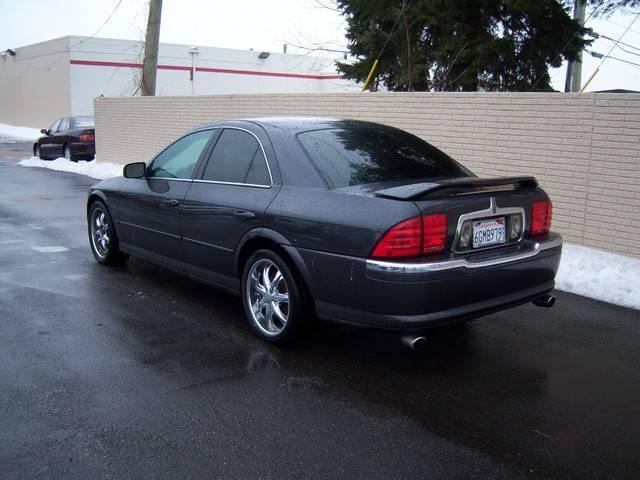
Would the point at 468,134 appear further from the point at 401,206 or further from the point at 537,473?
the point at 537,473

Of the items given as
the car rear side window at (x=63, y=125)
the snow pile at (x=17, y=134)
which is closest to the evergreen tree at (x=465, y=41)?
the car rear side window at (x=63, y=125)

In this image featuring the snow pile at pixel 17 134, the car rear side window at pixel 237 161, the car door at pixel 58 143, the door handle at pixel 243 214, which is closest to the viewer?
the door handle at pixel 243 214

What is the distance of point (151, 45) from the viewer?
18.7 m

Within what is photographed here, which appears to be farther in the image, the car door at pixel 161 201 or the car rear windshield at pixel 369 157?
the car door at pixel 161 201

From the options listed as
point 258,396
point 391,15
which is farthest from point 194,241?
point 391,15

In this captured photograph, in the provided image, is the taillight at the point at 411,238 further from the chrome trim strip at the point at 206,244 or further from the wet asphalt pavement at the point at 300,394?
the chrome trim strip at the point at 206,244

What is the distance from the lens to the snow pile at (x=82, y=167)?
17381 mm

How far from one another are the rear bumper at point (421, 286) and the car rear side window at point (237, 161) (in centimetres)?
93

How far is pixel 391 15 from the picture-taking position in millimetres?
13117

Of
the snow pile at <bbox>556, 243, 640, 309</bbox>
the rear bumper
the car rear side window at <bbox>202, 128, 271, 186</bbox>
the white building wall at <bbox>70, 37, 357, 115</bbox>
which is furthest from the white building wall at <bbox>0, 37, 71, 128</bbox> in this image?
the rear bumper

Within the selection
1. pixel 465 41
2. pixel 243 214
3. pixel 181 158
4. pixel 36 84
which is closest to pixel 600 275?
pixel 243 214

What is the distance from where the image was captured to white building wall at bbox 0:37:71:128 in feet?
119

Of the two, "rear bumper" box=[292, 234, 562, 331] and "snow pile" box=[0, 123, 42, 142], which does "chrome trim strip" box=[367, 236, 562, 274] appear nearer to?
"rear bumper" box=[292, 234, 562, 331]

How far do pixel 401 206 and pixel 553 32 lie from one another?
9902mm
